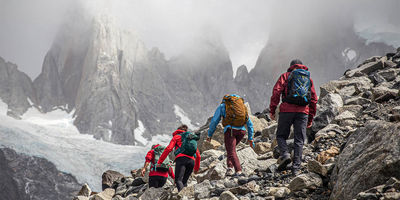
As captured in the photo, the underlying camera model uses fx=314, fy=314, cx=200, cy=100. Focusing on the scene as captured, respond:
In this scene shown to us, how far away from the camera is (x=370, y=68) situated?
49.8 feet

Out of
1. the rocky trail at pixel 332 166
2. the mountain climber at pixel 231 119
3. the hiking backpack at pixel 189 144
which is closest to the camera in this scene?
the rocky trail at pixel 332 166

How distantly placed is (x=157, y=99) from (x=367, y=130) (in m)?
193

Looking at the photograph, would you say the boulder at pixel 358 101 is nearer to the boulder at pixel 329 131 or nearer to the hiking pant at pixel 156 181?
the boulder at pixel 329 131

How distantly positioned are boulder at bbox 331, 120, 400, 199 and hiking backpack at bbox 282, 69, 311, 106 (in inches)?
57.7

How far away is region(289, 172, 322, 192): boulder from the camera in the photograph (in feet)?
14.9

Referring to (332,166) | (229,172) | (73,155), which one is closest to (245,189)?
(332,166)

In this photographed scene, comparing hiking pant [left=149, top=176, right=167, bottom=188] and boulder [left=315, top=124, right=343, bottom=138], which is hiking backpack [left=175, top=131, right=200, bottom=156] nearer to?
hiking pant [left=149, top=176, right=167, bottom=188]

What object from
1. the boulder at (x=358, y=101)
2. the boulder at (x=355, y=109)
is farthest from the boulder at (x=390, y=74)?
the boulder at (x=355, y=109)

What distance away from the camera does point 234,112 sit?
709 centimetres

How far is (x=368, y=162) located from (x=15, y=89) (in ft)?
657

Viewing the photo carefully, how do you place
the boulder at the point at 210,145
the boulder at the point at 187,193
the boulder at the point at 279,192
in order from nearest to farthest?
the boulder at the point at 279,192
the boulder at the point at 187,193
the boulder at the point at 210,145

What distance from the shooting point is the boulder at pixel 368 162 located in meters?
3.44

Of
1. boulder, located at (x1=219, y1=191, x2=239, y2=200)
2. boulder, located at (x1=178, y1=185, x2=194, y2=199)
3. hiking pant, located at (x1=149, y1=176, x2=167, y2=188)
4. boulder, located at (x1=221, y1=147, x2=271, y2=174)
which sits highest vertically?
boulder, located at (x1=221, y1=147, x2=271, y2=174)

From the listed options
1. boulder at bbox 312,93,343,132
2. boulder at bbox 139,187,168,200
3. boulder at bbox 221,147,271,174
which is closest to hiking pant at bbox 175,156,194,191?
boulder at bbox 139,187,168,200
